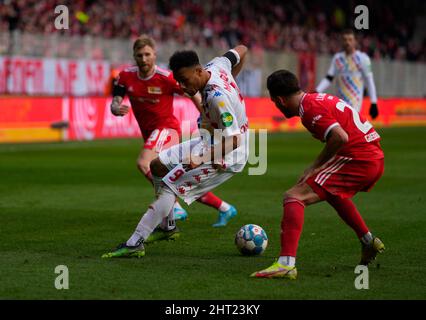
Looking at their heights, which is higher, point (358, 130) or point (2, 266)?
point (358, 130)

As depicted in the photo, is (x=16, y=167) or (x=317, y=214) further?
(x=16, y=167)

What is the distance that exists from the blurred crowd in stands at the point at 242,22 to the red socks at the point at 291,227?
67.1 ft

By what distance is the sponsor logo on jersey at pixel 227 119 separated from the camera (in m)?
7.91

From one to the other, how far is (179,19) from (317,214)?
2513cm

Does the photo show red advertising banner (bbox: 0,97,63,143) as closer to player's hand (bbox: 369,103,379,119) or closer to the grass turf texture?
the grass turf texture

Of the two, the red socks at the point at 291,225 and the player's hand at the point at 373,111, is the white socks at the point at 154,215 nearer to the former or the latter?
the red socks at the point at 291,225

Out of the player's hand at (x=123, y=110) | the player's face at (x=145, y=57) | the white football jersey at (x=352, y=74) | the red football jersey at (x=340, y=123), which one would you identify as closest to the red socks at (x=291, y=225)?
the red football jersey at (x=340, y=123)

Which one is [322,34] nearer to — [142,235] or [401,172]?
[401,172]

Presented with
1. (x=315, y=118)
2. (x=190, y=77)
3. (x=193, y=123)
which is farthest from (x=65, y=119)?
(x=315, y=118)

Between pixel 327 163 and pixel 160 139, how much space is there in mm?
3789

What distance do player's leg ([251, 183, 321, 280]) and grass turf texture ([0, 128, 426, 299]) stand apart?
0.14 meters

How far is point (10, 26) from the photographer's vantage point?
2692cm
